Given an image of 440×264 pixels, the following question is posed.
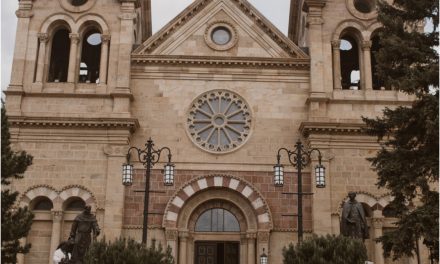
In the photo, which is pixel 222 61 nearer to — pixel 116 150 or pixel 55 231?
pixel 116 150

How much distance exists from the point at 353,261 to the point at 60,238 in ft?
44.3

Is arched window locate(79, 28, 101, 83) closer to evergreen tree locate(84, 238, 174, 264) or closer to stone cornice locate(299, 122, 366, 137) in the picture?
stone cornice locate(299, 122, 366, 137)

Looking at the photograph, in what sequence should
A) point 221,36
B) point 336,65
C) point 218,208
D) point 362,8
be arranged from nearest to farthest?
point 218,208
point 336,65
point 221,36
point 362,8

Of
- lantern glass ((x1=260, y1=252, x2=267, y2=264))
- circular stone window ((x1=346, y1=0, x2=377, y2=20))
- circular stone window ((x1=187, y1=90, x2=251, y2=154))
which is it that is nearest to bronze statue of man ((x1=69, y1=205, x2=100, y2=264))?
lantern glass ((x1=260, y1=252, x2=267, y2=264))

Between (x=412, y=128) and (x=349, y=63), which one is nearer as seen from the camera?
(x=412, y=128)

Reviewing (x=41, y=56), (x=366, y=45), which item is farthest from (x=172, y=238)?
(x=366, y=45)

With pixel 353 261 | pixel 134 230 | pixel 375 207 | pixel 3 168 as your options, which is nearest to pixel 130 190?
pixel 134 230

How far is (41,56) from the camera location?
28094mm

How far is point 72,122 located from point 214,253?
27.4 feet

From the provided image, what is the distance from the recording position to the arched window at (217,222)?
26656mm

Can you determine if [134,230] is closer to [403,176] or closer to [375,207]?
[375,207]

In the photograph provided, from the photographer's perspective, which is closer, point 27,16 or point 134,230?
point 134,230

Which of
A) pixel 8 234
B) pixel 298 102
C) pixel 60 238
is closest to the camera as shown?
pixel 8 234

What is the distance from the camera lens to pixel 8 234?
17.9 meters
